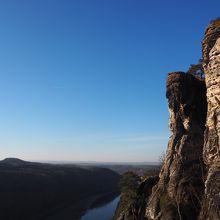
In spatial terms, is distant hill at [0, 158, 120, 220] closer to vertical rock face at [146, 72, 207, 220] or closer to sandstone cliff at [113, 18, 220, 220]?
vertical rock face at [146, 72, 207, 220]

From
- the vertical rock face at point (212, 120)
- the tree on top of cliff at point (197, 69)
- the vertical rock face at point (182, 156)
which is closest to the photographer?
the vertical rock face at point (212, 120)

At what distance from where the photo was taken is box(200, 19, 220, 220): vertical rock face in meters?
31.4

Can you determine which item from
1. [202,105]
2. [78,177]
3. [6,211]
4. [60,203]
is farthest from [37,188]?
[202,105]

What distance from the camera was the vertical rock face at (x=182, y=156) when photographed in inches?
1454

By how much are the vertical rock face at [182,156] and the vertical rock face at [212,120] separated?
2.90 metres

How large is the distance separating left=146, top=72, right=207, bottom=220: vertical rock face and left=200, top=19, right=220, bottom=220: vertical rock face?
9.52 ft

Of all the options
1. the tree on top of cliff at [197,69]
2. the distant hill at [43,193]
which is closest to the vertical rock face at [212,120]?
the tree on top of cliff at [197,69]

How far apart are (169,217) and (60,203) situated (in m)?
89.2

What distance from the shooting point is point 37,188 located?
126000 mm

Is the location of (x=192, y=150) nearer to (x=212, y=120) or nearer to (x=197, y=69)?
(x=212, y=120)

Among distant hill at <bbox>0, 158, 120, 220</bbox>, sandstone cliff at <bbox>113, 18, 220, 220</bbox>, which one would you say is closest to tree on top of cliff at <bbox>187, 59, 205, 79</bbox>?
sandstone cliff at <bbox>113, 18, 220, 220</bbox>

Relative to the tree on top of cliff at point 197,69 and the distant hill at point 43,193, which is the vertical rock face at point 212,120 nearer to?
the tree on top of cliff at point 197,69

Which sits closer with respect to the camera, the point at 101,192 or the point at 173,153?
the point at 173,153

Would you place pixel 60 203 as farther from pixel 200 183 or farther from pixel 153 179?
pixel 200 183
